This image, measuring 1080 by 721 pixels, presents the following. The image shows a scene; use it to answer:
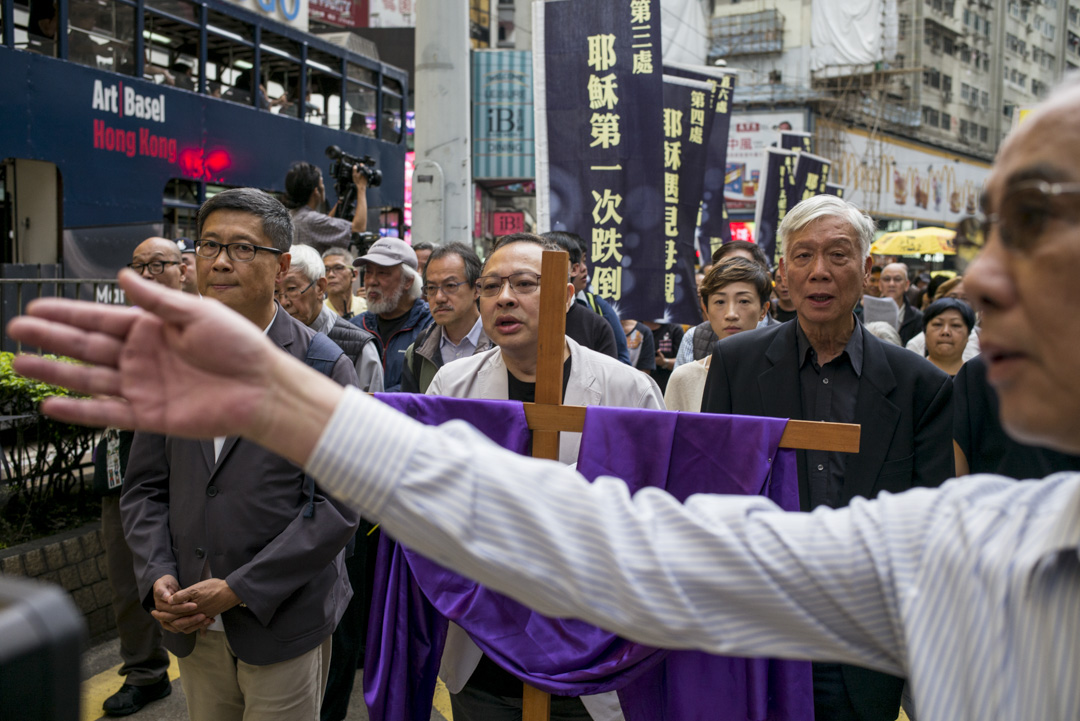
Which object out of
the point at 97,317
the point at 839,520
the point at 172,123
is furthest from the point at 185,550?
the point at 172,123

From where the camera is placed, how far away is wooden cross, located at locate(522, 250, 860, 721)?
7.41ft

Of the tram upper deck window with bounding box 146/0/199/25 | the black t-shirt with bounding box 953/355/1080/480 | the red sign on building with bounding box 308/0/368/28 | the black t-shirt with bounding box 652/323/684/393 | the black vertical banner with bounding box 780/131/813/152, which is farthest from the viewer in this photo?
the red sign on building with bounding box 308/0/368/28

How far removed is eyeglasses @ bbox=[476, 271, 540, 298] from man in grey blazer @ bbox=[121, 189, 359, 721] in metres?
0.61

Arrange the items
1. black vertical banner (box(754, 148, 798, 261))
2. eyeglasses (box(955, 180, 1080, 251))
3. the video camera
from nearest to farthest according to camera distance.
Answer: eyeglasses (box(955, 180, 1080, 251)) → the video camera → black vertical banner (box(754, 148, 798, 261))

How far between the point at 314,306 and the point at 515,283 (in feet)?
5.94

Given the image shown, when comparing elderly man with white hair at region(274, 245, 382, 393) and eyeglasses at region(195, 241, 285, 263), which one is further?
elderly man with white hair at region(274, 245, 382, 393)

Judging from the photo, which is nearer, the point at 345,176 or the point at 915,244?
the point at 345,176

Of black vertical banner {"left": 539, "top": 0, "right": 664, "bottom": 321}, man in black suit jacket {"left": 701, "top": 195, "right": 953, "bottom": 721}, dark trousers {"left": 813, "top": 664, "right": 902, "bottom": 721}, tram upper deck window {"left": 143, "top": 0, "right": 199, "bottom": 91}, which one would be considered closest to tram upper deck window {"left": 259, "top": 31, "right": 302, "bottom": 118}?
tram upper deck window {"left": 143, "top": 0, "right": 199, "bottom": 91}

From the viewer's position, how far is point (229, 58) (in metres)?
11.3

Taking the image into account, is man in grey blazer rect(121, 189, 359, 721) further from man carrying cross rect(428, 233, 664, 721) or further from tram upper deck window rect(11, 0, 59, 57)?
tram upper deck window rect(11, 0, 59, 57)

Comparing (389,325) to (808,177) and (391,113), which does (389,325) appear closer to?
(808,177)

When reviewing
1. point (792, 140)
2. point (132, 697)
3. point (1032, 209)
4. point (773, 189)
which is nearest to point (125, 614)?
point (132, 697)

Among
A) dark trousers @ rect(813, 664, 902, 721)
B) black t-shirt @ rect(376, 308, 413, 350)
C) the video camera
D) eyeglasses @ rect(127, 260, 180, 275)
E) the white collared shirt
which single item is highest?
the video camera

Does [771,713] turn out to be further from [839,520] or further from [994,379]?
[994,379]
